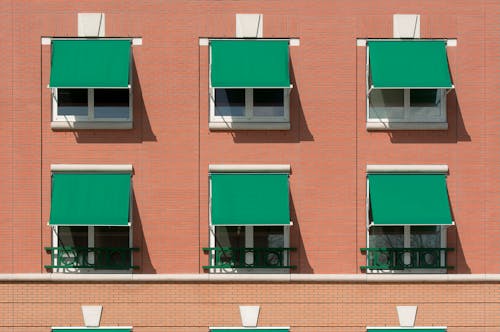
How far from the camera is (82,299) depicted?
16406mm

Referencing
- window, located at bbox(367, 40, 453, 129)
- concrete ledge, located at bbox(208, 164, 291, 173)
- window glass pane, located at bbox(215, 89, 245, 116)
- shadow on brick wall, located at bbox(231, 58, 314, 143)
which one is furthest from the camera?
window glass pane, located at bbox(215, 89, 245, 116)

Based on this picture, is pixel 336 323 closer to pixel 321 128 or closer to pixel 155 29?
pixel 321 128

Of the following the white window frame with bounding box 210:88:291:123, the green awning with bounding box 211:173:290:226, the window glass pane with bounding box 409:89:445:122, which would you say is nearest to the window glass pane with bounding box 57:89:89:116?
the white window frame with bounding box 210:88:291:123

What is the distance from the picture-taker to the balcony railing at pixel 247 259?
54.1 feet

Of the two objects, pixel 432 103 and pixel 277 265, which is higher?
pixel 432 103

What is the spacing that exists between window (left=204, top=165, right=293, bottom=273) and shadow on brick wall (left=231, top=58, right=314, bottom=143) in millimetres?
736

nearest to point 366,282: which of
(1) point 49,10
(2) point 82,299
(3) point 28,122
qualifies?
(2) point 82,299

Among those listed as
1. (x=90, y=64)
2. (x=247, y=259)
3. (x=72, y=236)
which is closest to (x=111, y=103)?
(x=90, y=64)

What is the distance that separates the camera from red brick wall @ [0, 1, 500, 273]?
655 inches

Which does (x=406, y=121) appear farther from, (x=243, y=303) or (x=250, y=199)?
(x=243, y=303)

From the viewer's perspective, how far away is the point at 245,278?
16438 mm

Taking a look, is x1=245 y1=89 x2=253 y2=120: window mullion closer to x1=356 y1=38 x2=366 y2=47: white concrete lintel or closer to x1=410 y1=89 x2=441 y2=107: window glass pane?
x1=356 y1=38 x2=366 y2=47: white concrete lintel

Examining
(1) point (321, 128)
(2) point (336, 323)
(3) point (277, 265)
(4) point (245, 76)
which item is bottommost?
(2) point (336, 323)

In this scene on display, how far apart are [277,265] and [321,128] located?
348 cm
